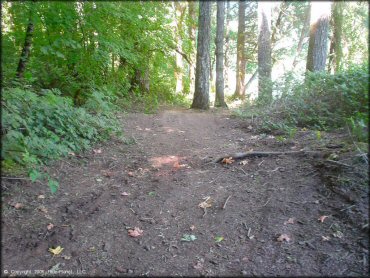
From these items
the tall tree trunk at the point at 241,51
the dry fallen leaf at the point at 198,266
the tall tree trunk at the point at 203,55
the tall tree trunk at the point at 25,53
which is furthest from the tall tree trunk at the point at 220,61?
the dry fallen leaf at the point at 198,266

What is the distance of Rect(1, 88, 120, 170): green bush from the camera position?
3.65 meters

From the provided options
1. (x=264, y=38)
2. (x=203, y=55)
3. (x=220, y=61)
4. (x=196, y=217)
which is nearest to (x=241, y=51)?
(x=220, y=61)

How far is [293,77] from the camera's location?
8.09 metres

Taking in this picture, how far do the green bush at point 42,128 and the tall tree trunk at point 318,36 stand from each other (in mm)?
6978

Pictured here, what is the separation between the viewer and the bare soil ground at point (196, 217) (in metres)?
2.69

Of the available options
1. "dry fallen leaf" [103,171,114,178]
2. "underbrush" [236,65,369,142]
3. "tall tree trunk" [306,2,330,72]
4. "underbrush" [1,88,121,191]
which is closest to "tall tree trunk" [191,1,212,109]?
"underbrush" [236,65,369,142]

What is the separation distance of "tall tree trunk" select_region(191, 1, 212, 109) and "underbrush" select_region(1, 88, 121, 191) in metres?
6.13

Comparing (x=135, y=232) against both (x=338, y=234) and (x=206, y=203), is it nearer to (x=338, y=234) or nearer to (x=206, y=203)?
(x=206, y=203)

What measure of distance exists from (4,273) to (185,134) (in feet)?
17.1

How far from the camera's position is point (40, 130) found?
4.58 m

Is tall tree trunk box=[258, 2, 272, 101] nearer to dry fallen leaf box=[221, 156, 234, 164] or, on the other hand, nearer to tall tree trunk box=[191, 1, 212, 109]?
tall tree trunk box=[191, 1, 212, 109]

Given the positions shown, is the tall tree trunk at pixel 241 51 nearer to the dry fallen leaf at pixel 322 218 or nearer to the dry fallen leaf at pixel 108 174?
the dry fallen leaf at pixel 108 174

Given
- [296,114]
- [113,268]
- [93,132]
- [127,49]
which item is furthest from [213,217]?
[127,49]

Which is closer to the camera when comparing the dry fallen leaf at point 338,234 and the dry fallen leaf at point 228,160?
the dry fallen leaf at point 338,234
